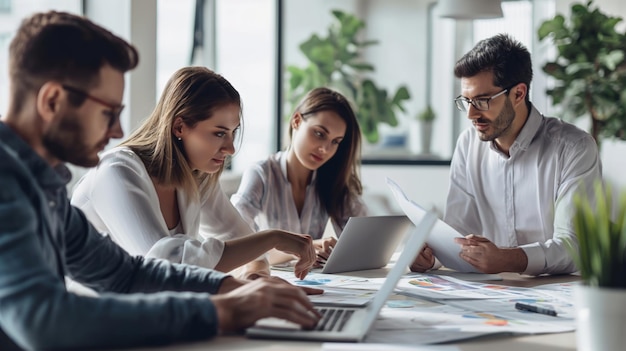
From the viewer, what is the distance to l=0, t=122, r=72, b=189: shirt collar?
1379mm

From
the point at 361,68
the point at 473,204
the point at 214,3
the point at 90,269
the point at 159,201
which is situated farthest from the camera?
the point at 361,68

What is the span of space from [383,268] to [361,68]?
363 centimetres

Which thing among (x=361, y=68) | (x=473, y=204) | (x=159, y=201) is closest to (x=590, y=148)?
(x=473, y=204)

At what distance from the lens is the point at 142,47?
402 centimetres

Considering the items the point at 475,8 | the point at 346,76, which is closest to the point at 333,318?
the point at 475,8

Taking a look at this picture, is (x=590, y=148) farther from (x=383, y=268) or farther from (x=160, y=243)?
(x=160, y=243)

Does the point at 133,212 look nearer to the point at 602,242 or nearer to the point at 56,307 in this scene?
the point at 56,307

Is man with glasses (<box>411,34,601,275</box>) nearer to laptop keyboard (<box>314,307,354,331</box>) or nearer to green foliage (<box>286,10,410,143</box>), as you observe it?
laptop keyboard (<box>314,307,354,331</box>)

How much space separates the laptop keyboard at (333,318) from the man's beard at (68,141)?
518 millimetres

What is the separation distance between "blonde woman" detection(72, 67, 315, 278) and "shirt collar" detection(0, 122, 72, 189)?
2.10 feet

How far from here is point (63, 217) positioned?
1592 mm

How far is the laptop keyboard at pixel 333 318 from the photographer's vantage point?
58.3 inches

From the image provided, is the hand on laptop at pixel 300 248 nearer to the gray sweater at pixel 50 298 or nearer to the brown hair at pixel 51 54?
the gray sweater at pixel 50 298

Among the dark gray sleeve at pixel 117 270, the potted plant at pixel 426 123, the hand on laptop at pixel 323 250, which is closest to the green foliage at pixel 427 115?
the potted plant at pixel 426 123
